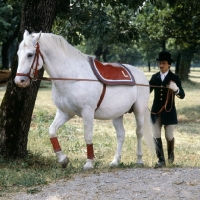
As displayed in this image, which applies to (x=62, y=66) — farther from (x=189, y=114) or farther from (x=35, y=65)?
(x=189, y=114)

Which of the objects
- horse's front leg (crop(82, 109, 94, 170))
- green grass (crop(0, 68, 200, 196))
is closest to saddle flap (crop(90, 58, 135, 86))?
horse's front leg (crop(82, 109, 94, 170))

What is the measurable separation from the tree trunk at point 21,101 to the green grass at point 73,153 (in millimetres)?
347

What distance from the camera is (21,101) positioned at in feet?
23.0

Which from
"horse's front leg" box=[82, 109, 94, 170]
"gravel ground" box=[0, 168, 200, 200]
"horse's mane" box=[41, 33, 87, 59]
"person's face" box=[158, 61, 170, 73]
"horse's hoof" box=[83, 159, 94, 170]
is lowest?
"horse's hoof" box=[83, 159, 94, 170]

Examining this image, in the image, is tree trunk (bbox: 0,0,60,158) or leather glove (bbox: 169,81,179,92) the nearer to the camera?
leather glove (bbox: 169,81,179,92)

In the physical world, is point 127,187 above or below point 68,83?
below

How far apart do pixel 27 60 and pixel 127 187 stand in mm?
2190

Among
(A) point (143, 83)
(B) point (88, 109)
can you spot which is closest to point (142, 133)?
(A) point (143, 83)

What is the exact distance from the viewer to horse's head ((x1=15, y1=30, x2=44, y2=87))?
507cm

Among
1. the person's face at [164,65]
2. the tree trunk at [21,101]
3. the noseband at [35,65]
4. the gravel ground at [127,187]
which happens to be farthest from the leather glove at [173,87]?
the noseband at [35,65]

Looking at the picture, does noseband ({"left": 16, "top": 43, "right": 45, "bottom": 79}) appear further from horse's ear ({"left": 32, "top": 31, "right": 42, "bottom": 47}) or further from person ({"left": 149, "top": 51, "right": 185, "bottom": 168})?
person ({"left": 149, "top": 51, "right": 185, "bottom": 168})

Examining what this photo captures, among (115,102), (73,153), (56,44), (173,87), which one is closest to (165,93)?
(173,87)

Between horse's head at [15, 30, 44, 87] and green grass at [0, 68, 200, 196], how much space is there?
59.3 inches

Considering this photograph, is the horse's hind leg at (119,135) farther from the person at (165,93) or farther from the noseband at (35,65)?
the noseband at (35,65)
